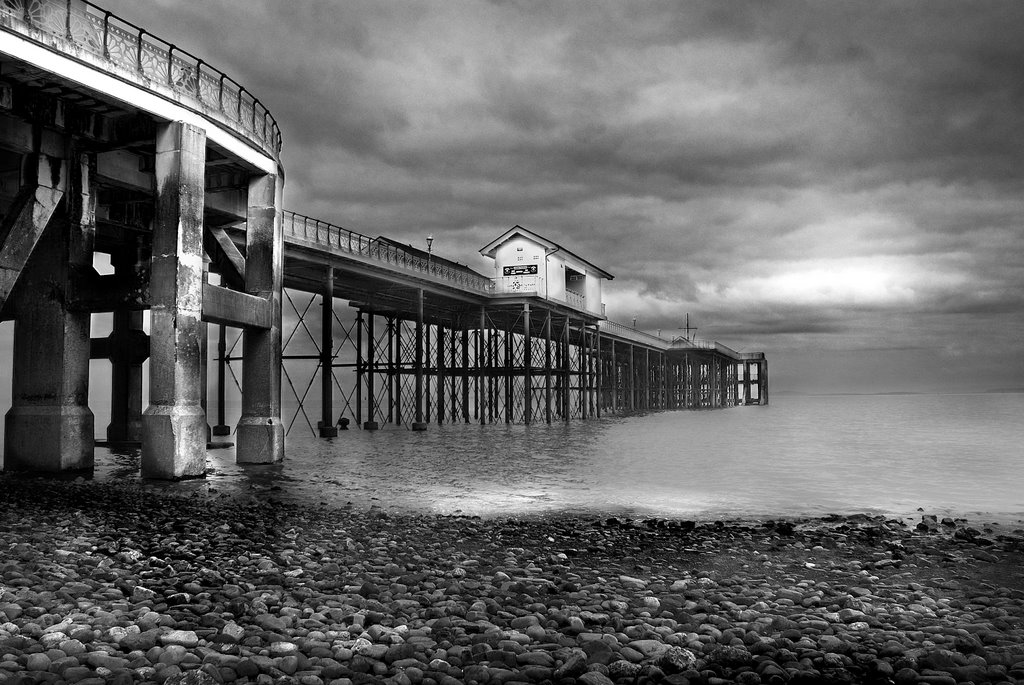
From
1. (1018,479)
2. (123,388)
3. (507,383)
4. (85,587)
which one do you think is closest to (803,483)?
(1018,479)

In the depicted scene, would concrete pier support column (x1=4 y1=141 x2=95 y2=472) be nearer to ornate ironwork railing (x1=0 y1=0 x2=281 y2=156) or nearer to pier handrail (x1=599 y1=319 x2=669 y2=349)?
ornate ironwork railing (x1=0 y1=0 x2=281 y2=156)

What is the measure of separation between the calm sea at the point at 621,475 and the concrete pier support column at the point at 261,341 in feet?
2.08

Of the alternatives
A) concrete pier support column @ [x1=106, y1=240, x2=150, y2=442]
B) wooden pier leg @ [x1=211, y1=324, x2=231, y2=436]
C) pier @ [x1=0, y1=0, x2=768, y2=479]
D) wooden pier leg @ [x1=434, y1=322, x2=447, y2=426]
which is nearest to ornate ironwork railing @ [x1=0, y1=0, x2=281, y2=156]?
pier @ [x1=0, y1=0, x2=768, y2=479]

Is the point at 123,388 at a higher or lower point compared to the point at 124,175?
lower

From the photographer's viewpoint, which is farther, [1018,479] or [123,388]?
[123,388]

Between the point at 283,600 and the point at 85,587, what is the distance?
1.65 meters

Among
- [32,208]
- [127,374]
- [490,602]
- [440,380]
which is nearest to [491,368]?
[440,380]

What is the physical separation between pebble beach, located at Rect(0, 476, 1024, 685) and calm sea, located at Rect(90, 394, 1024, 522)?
137 inches

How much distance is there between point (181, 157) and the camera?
569 inches

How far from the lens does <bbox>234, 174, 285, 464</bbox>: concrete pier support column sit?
17875 millimetres

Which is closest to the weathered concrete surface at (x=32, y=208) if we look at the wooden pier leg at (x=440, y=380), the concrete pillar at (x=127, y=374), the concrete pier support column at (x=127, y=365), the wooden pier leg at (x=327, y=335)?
the concrete pier support column at (x=127, y=365)

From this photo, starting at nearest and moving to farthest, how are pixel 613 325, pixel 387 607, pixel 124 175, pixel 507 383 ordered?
pixel 387 607
pixel 124 175
pixel 507 383
pixel 613 325

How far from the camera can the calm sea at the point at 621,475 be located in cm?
1391

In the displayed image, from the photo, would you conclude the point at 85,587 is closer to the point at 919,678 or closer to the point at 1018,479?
the point at 919,678
